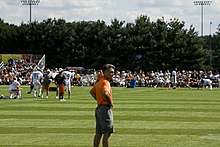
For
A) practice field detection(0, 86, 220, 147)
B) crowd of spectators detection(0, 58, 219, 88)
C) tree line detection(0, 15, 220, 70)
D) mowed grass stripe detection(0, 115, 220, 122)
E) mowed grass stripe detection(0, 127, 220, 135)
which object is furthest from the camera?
tree line detection(0, 15, 220, 70)

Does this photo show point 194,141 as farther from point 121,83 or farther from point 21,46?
point 21,46

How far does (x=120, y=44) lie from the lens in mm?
82938

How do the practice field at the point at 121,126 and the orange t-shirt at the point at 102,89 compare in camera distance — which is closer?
the orange t-shirt at the point at 102,89

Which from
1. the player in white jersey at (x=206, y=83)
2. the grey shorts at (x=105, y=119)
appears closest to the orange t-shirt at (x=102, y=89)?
the grey shorts at (x=105, y=119)

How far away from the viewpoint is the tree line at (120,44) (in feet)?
263

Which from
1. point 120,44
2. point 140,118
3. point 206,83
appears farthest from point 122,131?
point 120,44

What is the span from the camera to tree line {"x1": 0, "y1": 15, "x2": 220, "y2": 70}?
80.1 metres

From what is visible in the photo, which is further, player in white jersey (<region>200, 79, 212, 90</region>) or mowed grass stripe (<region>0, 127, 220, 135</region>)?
player in white jersey (<region>200, 79, 212, 90</region>)

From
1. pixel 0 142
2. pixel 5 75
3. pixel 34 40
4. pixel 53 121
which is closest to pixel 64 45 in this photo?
pixel 34 40

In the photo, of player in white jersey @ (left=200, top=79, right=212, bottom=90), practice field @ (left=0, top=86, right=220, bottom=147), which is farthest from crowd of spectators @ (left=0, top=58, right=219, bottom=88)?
practice field @ (left=0, top=86, right=220, bottom=147)

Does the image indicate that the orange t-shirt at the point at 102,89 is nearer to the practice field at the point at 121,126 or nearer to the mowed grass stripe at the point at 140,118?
the practice field at the point at 121,126

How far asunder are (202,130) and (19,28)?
7870 cm

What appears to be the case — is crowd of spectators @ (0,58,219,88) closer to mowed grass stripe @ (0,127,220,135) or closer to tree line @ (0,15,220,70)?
tree line @ (0,15,220,70)

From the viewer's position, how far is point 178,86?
5925 centimetres
